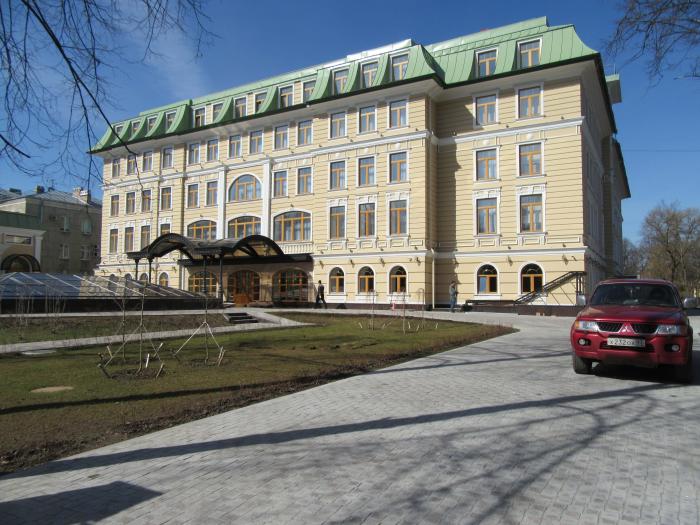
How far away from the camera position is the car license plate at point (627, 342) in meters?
8.11

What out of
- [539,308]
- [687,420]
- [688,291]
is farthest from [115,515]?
[688,291]

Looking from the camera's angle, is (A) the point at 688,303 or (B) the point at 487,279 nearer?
(A) the point at 688,303

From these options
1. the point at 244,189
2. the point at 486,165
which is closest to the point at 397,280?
the point at 486,165

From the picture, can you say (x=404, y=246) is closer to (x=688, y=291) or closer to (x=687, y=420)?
(x=687, y=420)

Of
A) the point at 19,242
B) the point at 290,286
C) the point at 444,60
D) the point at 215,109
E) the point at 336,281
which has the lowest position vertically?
the point at 290,286

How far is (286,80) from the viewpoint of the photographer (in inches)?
1534

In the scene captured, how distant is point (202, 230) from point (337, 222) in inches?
503

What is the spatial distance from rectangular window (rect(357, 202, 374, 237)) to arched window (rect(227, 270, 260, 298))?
944cm

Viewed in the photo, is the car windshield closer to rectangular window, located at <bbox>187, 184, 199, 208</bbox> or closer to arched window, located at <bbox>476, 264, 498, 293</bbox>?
arched window, located at <bbox>476, 264, 498, 293</bbox>

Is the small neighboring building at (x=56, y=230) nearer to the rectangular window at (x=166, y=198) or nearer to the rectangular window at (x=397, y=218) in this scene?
the rectangular window at (x=166, y=198)

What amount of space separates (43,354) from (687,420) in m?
12.2

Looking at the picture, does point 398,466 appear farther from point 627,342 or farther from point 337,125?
point 337,125

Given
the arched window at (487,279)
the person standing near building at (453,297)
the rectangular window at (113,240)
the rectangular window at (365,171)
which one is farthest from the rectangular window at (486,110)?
the rectangular window at (113,240)

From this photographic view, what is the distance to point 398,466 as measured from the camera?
448 centimetres
